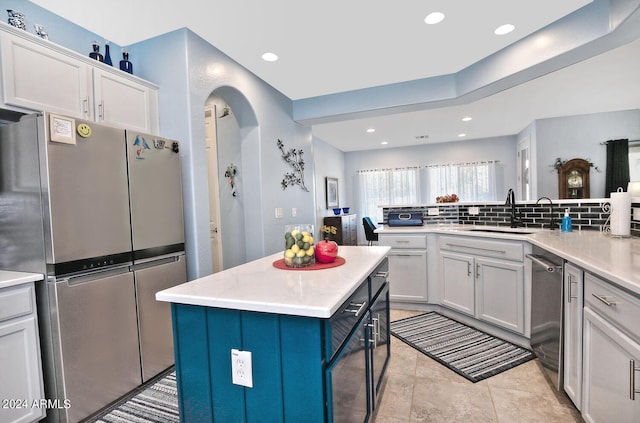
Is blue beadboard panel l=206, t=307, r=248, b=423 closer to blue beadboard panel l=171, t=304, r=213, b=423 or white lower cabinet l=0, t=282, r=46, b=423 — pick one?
blue beadboard panel l=171, t=304, r=213, b=423

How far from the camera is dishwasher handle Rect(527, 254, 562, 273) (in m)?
1.75

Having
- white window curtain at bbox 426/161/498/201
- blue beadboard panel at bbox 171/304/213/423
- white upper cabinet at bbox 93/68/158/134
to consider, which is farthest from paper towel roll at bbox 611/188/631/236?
white window curtain at bbox 426/161/498/201

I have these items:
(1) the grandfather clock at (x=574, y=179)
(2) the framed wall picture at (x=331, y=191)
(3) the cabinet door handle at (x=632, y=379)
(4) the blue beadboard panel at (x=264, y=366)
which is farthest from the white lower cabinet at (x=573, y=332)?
(2) the framed wall picture at (x=331, y=191)

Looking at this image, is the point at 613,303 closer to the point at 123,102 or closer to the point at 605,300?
the point at 605,300

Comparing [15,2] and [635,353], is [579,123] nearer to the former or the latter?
[635,353]

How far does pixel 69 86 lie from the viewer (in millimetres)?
Result: 1880

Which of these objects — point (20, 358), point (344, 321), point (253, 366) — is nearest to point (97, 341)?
point (20, 358)

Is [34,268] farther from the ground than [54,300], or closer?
farther from the ground

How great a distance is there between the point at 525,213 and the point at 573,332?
167 centimetres

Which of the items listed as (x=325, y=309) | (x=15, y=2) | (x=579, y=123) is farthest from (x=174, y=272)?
(x=579, y=123)

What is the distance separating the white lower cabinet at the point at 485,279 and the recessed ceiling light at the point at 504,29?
1737 mm

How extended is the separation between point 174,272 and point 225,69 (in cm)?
186

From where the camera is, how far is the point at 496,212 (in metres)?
3.19

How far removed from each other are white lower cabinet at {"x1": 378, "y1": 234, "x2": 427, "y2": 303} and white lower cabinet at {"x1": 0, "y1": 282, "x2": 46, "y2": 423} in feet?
9.25
